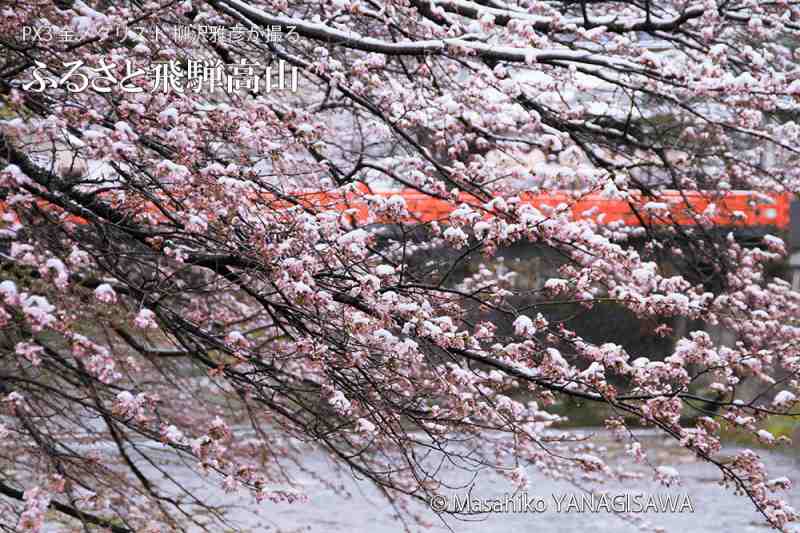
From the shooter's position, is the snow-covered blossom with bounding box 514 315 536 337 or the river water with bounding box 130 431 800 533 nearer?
the snow-covered blossom with bounding box 514 315 536 337

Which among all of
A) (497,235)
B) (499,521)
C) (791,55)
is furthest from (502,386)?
(499,521)

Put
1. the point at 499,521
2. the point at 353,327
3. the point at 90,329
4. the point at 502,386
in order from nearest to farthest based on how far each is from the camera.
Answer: the point at 353,327, the point at 502,386, the point at 90,329, the point at 499,521

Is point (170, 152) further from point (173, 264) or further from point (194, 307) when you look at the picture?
point (194, 307)

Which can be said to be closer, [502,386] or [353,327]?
[353,327]

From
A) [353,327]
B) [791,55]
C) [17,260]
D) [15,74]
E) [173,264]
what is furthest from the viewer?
[791,55]

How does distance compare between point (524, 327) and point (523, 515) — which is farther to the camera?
point (523, 515)

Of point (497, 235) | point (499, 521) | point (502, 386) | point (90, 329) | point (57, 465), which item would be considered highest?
point (499, 521)

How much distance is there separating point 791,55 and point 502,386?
4.06 m

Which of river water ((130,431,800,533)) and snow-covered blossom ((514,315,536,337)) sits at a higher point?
river water ((130,431,800,533))

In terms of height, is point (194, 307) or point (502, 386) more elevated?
point (194, 307)

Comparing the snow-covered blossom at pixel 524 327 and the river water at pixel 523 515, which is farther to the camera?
the river water at pixel 523 515

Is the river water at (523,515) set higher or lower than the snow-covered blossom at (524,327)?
higher

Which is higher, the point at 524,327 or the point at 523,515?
the point at 523,515

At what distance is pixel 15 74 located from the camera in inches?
133
